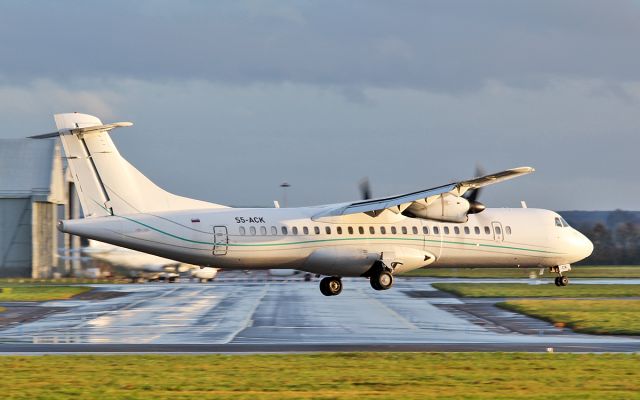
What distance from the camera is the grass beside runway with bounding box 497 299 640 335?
3328 centimetres

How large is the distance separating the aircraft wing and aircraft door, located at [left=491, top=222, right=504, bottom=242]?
2875 mm

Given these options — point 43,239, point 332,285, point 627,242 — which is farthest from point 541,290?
point 627,242

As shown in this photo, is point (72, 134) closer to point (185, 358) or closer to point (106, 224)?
point (106, 224)

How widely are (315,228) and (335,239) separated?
0.93 m

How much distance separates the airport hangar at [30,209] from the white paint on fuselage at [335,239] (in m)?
48.3

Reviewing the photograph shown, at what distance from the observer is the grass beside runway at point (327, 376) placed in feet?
62.4

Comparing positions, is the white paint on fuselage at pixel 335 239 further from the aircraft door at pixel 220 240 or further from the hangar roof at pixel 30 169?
the hangar roof at pixel 30 169

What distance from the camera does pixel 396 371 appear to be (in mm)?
22125

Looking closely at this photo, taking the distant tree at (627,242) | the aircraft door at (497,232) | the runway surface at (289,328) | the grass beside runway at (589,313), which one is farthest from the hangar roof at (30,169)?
the distant tree at (627,242)

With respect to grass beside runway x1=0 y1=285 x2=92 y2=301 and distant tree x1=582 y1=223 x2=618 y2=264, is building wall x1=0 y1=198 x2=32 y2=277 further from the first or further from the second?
distant tree x1=582 y1=223 x2=618 y2=264

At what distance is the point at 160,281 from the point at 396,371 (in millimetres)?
60764

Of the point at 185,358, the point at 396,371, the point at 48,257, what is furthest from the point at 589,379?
the point at 48,257

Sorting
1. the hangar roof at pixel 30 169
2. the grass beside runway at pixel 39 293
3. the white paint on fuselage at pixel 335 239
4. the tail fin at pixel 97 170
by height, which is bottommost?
the grass beside runway at pixel 39 293

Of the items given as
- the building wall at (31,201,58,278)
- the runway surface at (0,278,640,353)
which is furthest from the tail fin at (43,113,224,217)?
the building wall at (31,201,58,278)
